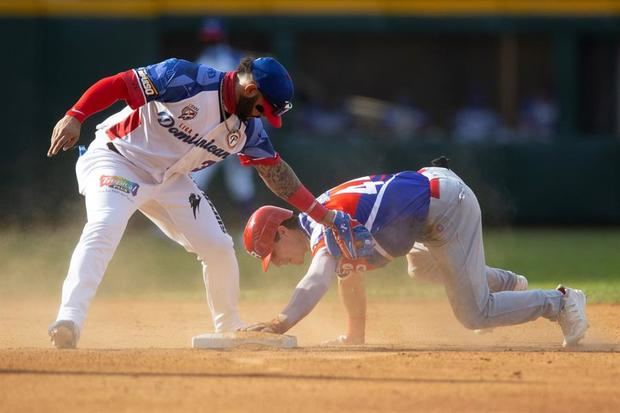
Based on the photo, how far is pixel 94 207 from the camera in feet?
21.7

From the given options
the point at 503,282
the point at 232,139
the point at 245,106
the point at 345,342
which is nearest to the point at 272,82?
the point at 245,106

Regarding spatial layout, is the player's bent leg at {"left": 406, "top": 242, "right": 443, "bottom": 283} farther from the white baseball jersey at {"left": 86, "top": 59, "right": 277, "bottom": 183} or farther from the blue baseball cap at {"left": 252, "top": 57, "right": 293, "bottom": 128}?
the blue baseball cap at {"left": 252, "top": 57, "right": 293, "bottom": 128}

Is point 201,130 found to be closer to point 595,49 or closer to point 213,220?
point 213,220

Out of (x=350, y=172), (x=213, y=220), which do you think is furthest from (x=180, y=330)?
(x=350, y=172)

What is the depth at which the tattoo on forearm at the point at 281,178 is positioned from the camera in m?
6.71

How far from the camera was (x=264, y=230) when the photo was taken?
22.6ft

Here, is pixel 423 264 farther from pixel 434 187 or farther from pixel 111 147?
pixel 111 147

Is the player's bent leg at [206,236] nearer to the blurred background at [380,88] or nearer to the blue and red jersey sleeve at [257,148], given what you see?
the blue and red jersey sleeve at [257,148]

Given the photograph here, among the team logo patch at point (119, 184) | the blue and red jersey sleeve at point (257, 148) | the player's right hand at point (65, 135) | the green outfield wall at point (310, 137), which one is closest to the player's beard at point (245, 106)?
the blue and red jersey sleeve at point (257, 148)

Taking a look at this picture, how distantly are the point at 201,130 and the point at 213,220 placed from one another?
0.63 metres

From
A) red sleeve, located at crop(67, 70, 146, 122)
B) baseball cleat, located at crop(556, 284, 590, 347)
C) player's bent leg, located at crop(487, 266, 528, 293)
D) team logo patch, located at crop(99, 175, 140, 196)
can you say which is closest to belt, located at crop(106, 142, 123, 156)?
team logo patch, located at crop(99, 175, 140, 196)

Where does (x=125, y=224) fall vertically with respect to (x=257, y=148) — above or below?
below

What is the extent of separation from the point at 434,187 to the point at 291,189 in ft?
2.73

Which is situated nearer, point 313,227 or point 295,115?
point 313,227
